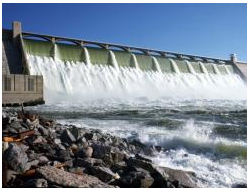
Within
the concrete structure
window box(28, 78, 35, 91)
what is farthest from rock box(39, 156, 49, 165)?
window box(28, 78, 35, 91)

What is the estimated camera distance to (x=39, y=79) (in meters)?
20.3

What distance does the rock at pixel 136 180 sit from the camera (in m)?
4.67

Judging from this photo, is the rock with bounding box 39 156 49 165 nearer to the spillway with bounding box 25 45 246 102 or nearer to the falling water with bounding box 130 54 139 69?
the spillway with bounding box 25 45 246 102

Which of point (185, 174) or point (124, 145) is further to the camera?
point (124, 145)

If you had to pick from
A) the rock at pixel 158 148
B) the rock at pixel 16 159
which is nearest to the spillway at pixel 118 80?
the rock at pixel 158 148

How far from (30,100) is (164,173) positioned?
51.7 ft

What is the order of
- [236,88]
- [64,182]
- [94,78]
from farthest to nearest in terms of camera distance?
[236,88]
[94,78]
[64,182]

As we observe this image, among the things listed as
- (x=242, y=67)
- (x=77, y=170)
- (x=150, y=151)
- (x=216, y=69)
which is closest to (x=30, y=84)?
(x=150, y=151)

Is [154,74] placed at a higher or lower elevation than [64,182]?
higher

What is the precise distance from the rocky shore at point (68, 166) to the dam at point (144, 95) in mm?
1100

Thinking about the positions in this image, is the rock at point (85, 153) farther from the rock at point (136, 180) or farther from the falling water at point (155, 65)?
the falling water at point (155, 65)

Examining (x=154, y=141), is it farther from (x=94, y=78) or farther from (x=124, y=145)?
(x=94, y=78)

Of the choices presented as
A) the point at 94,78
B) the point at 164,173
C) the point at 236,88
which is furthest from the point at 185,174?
the point at 236,88

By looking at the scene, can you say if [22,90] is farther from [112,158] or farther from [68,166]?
[68,166]
